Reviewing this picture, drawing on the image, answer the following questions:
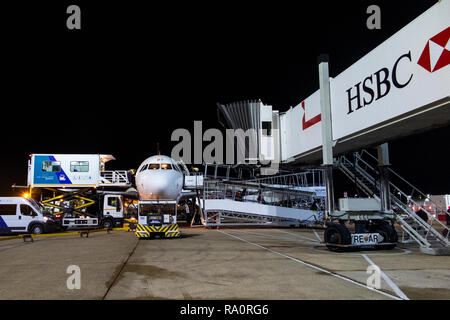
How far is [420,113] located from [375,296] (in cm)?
607

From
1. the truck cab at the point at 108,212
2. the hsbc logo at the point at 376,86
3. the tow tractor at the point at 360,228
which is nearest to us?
the hsbc logo at the point at 376,86

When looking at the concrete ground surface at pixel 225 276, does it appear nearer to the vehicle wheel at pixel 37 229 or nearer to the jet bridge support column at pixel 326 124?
the jet bridge support column at pixel 326 124

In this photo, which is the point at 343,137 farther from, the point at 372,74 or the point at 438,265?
the point at 438,265

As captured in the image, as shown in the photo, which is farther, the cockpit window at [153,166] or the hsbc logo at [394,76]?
the cockpit window at [153,166]

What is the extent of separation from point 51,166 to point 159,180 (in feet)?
49.9

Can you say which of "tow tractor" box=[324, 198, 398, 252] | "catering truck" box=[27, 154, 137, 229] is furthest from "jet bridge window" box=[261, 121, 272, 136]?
"catering truck" box=[27, 154, 137, 229]

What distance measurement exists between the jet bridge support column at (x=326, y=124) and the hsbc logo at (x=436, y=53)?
5165 mm

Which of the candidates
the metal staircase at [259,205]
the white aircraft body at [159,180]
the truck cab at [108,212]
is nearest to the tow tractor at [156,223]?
the white aircraft body at [159,180]

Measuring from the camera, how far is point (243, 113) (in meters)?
23.5

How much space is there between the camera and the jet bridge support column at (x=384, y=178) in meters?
14.6

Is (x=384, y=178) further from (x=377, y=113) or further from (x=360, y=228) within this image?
(x=377, y=113)

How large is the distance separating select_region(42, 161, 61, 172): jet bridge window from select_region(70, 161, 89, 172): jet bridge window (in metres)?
1.08

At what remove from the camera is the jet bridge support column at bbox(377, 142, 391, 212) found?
14.6 metres

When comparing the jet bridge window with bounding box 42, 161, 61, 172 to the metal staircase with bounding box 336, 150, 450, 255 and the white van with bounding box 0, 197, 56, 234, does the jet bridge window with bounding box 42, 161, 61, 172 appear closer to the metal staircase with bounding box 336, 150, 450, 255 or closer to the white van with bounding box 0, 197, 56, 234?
the white van with bounding box 0, 197, 56, 234
